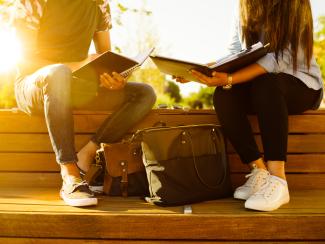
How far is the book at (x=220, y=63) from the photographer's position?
2.11 meters

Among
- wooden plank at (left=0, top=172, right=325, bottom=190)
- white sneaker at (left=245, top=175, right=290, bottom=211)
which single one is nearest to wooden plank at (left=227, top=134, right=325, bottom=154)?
wooden plank at (left=0, top=172, right=325, bottom=190)

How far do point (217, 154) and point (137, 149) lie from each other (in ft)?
1.40

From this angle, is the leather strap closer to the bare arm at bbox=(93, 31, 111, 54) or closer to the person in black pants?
the person in black pants

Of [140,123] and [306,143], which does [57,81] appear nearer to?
[140,123]

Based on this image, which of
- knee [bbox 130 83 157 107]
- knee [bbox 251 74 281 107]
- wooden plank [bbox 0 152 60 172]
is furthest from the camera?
wooden plank [bbox 0 152 60 172]

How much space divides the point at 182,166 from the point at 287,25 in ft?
3.04

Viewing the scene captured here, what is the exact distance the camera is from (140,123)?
2.73 m

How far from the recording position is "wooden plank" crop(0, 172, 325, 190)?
269cm

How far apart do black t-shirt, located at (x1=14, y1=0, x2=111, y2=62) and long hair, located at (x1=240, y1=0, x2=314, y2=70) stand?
1.01m

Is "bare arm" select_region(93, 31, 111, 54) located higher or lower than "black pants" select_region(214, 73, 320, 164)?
higher

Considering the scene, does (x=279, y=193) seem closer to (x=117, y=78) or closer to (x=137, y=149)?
(x=137, y=149)

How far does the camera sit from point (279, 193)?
2121 millimetres

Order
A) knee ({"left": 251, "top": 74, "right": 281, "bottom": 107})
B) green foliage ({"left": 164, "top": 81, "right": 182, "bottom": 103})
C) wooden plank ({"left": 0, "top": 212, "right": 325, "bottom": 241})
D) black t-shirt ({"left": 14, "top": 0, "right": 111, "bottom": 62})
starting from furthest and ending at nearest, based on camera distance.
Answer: green foliage ({"left": 164, "top": 81, "right": 182, "bottom": 103})
black t-shirt ({"left": 14, "top": 0, "right": 111, "bottom": 62})
knee ({"left": 251, "top": 74, "right": 281, "bottom": 107})
wooden plank ({"left": 0, "top": 212, "right": 325, "bottom": 241})

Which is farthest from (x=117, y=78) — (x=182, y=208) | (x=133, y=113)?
(x=182, y=208)
